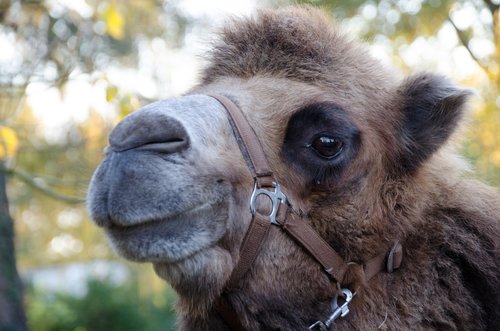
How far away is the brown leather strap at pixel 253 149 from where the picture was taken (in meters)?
4.25

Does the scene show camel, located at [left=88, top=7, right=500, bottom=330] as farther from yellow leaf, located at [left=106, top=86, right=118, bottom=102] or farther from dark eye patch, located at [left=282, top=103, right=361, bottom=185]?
yellow leaf, located at [left=106, top=86, right=118, bottom=102]

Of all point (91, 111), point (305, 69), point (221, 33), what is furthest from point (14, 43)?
point (305, 69)

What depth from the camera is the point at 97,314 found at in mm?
16031

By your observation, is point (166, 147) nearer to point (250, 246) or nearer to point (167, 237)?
point (167, 237)

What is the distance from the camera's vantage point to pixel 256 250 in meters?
4.21

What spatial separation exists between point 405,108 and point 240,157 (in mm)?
1346

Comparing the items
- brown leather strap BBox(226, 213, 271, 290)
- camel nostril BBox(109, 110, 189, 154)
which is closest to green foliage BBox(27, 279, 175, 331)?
brown leather strap BBox(226, 213, 271, 290)

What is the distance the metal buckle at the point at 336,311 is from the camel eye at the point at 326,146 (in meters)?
0.84

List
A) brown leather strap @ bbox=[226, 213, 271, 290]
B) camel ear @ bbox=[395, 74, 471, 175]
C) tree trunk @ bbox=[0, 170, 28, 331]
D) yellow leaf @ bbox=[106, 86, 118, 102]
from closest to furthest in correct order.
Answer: brown leather strap @ bbox=[226, 213, 271, 290] → camel ear @ bbox=[395, 74, 471, 175] → yellow leaf @ bbox=[106, 86, 118, 102] → tree trunk @ bbox=[0, 170, 28, 331]

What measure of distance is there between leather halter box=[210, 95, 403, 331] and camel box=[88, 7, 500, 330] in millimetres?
13

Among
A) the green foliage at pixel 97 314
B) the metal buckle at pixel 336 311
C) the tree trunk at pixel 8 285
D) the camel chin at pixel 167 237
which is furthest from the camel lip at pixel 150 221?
the green foliage at pixel 97 314

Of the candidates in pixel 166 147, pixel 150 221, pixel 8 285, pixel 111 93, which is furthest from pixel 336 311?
pixel 8 285

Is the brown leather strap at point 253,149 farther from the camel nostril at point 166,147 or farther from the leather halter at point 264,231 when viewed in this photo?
the camel nostril at point 166,147

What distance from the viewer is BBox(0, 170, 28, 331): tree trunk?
8.16 meters
